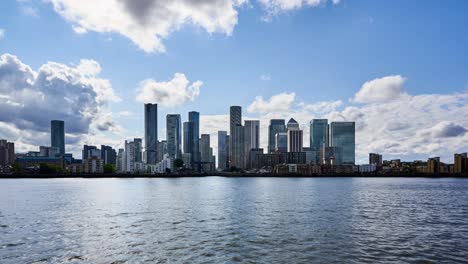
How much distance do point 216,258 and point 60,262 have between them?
12.1 m

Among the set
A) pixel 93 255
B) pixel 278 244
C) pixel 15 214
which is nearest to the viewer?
pixel 93 255

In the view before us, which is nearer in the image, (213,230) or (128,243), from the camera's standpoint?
(128,243)

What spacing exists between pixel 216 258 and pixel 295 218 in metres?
25.7

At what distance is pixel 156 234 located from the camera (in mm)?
40188

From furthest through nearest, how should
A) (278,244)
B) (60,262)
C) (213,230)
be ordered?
(213,230) < (278,244) < (60,262)

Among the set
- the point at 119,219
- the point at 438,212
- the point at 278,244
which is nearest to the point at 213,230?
the point at 278,244

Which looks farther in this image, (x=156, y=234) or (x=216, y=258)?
(x=156, y=234)

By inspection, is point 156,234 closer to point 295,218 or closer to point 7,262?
point 7,262

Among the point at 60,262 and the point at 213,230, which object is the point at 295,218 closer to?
the point at 213,230

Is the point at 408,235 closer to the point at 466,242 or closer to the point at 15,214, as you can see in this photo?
the point at 466,242

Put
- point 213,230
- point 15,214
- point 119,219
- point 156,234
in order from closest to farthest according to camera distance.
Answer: point 156,234
point 213,230
point 119,219
point 15,214

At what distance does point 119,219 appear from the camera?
5306 centimetres

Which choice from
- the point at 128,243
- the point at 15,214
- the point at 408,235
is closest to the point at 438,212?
the point at 408,235

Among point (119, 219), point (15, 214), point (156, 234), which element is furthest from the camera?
point (15, 214)
